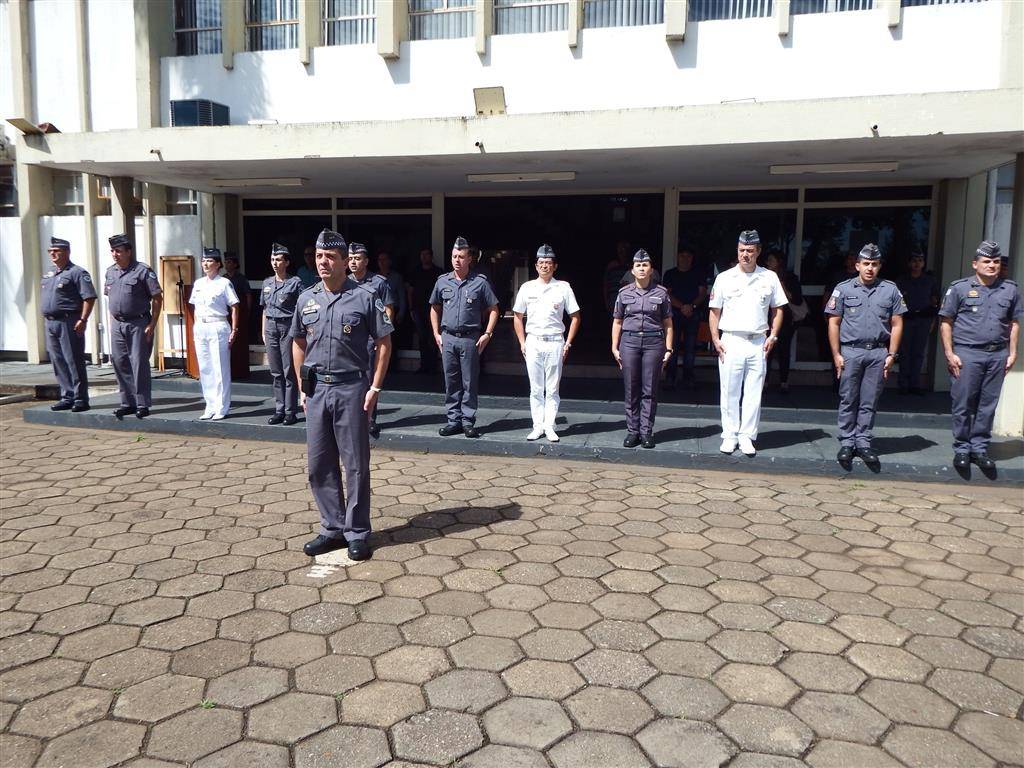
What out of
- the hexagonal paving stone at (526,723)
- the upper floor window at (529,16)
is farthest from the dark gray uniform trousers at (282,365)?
the hexagonal paving stone at (526,723)

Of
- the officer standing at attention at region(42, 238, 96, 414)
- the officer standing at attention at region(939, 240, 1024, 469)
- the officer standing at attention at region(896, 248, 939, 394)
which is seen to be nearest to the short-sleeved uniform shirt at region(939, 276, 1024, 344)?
the officer standing at attention at region(939, 240, 1024, 469)

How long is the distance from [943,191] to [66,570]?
10.3 meters

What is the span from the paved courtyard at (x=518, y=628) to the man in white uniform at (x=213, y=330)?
2142mm

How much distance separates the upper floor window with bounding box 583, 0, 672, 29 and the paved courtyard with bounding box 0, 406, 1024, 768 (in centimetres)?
654

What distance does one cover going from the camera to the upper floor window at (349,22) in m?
10.9

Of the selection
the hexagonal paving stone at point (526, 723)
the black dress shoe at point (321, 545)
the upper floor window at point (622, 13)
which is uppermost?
the upper floor window at point (622, 13)

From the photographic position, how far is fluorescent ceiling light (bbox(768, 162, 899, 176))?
8219 mm

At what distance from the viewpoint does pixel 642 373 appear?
23.3ft

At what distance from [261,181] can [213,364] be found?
3.06 m

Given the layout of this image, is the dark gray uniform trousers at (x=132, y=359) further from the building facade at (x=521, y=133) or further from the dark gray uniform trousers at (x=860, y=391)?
the dark gray uniform trousers at (x=860, y=391)

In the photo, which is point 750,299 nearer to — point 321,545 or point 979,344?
point 979,344

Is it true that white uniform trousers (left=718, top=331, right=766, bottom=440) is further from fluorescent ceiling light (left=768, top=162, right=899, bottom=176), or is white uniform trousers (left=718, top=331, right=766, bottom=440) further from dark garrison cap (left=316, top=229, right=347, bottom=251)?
dark garrison cap (left=316, top=229, right=347, bottom=251)

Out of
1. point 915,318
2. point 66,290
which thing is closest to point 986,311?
point 915,318

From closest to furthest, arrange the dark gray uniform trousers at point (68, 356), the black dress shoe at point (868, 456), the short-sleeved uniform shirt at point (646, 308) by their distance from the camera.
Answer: the black dress shoe at point (868, 456)
the short-sleeved uniform shirt at point (646, 308)
the dark gray uniform trousers at point (68, 356)
